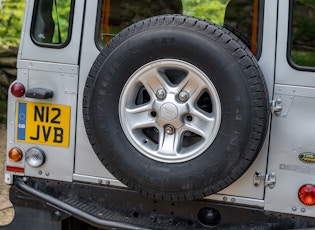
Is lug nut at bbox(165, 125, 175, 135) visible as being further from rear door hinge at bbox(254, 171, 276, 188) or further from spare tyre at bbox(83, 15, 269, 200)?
rear door hinge at bbox(254, 171, 276, 188)

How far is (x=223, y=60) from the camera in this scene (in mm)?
3611

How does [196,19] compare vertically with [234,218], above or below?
above

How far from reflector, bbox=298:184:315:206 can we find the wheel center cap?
0.89m

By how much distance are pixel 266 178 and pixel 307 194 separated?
26 centimetres

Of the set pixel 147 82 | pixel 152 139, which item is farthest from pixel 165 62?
pixel 152 139

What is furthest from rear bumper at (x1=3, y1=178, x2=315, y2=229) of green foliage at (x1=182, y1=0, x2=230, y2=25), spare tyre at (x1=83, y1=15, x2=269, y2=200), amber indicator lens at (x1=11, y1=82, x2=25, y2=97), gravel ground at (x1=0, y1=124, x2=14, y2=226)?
gravel ground at (x1=0, y1=124, x2=14, y2=226)

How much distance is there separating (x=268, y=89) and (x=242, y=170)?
0.51 m

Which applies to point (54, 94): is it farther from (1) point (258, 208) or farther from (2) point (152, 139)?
(1) point (258, 208)

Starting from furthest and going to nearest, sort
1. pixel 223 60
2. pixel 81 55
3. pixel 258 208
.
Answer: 1. pixel 81 55
2. pixel 258 208
3. pixel 223 60

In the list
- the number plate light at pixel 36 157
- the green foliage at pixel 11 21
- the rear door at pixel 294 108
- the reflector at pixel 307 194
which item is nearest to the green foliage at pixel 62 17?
the number plate light at pixel 36 157

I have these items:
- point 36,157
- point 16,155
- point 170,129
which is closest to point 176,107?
point 170,129

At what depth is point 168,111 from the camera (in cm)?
376

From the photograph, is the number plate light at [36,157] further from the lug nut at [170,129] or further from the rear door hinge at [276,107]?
the rear door hinge at [276,107]

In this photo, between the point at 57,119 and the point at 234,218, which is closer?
the point at 234,218
